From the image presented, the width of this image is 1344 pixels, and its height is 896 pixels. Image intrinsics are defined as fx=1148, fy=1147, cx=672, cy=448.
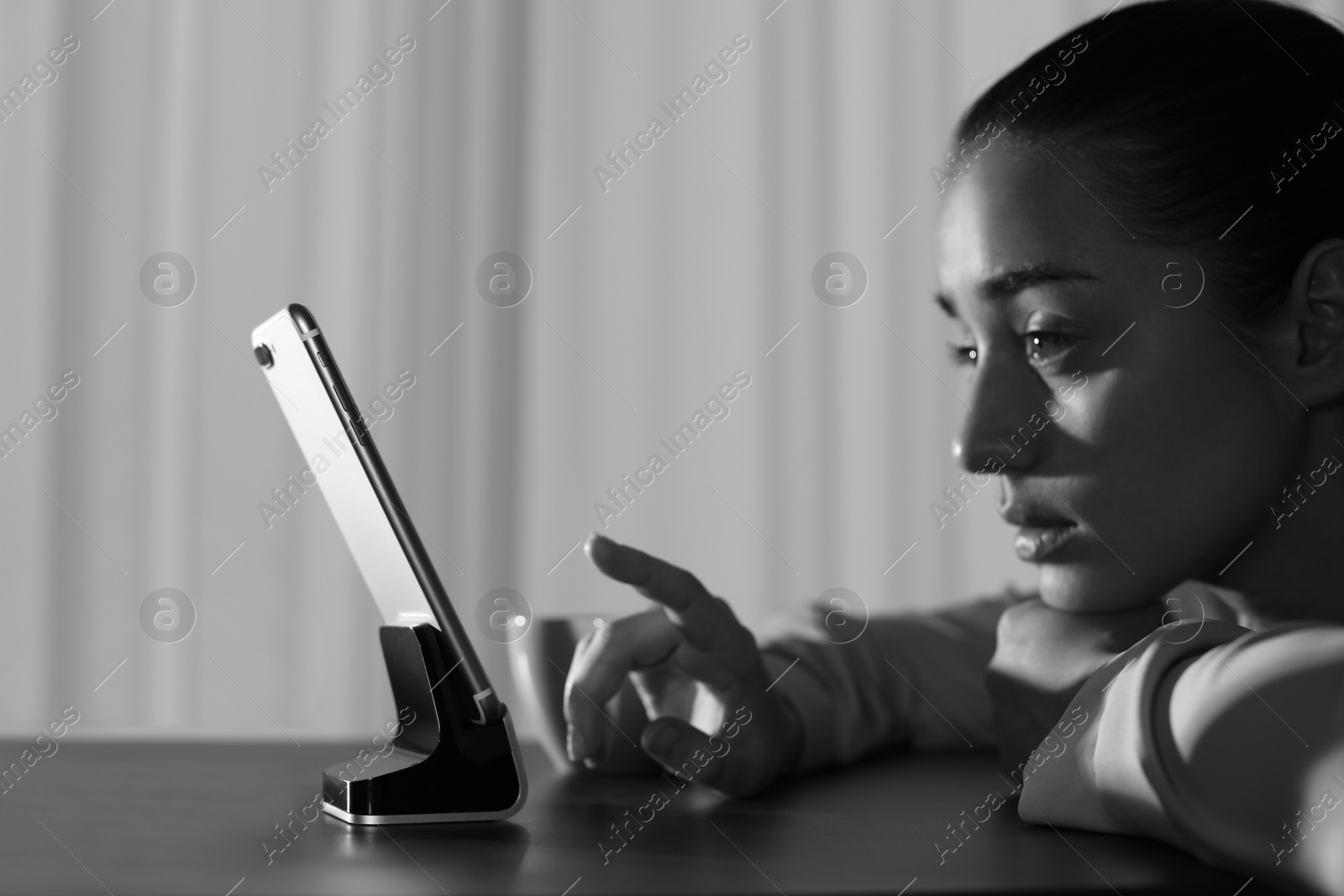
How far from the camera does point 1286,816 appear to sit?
1.33 feet

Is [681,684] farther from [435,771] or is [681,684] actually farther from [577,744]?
[435,771]

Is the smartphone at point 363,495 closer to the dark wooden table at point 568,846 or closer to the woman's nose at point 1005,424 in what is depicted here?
the dark wooden table at point 568,846

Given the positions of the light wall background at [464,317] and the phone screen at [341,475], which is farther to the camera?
the light wall background at [464,317]

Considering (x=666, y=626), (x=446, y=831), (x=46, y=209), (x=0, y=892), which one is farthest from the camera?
(x=46, y=209)

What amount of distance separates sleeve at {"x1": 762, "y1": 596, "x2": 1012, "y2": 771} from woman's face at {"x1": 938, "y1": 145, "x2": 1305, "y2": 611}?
0.18 m

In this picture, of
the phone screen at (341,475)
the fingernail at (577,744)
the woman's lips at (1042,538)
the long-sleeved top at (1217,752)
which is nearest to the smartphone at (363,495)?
the phone screen at (341,475)

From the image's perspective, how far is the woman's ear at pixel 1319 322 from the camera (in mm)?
724

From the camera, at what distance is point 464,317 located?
6.49 feet

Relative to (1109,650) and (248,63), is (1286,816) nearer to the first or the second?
(1109,650)

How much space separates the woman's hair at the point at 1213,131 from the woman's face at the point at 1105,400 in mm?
17

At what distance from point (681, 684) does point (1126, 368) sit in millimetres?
341

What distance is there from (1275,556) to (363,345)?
1.48 metres

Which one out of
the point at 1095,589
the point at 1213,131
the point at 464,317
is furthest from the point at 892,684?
the point at 464,317

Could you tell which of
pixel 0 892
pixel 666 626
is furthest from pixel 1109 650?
pixel 0 892
